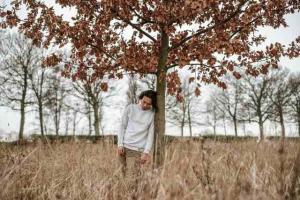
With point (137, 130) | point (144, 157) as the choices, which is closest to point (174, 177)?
point (144, 157)

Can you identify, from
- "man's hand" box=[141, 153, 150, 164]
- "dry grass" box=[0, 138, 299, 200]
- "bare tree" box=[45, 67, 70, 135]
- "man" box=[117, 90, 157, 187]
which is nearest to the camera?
"dry grass" box=[0, 138, 299, 200]

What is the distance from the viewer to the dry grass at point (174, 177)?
2211 mm

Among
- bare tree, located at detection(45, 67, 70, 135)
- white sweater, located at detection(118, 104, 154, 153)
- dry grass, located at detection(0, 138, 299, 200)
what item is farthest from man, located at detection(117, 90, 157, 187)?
bare tree, located at detection(45, 67, 70, 135)

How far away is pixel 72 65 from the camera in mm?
6922

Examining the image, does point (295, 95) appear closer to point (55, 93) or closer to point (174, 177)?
point (55, 93)

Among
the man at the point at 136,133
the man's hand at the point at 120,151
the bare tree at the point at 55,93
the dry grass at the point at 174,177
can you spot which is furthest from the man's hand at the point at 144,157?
the bare tree at the point at 55,93

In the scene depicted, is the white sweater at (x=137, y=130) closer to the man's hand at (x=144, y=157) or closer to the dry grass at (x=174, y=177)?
the man's hand at (x=144, y=157)

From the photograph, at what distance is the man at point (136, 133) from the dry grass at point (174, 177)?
0.47m

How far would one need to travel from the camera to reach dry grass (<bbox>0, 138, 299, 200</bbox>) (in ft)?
7.25

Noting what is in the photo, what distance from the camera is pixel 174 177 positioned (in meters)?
2.33

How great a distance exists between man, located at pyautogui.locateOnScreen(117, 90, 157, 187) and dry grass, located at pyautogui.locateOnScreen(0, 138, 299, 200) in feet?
1.56

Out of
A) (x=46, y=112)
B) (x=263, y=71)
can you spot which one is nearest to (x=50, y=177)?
(x=263, y=71)

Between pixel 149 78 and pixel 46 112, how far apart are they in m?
10.0

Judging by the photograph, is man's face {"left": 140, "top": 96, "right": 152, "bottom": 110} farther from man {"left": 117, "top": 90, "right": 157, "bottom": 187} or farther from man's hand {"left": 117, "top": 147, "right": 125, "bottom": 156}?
man's hand {"left": 117, "top": 147, "right": 125, "bottom": 156}
